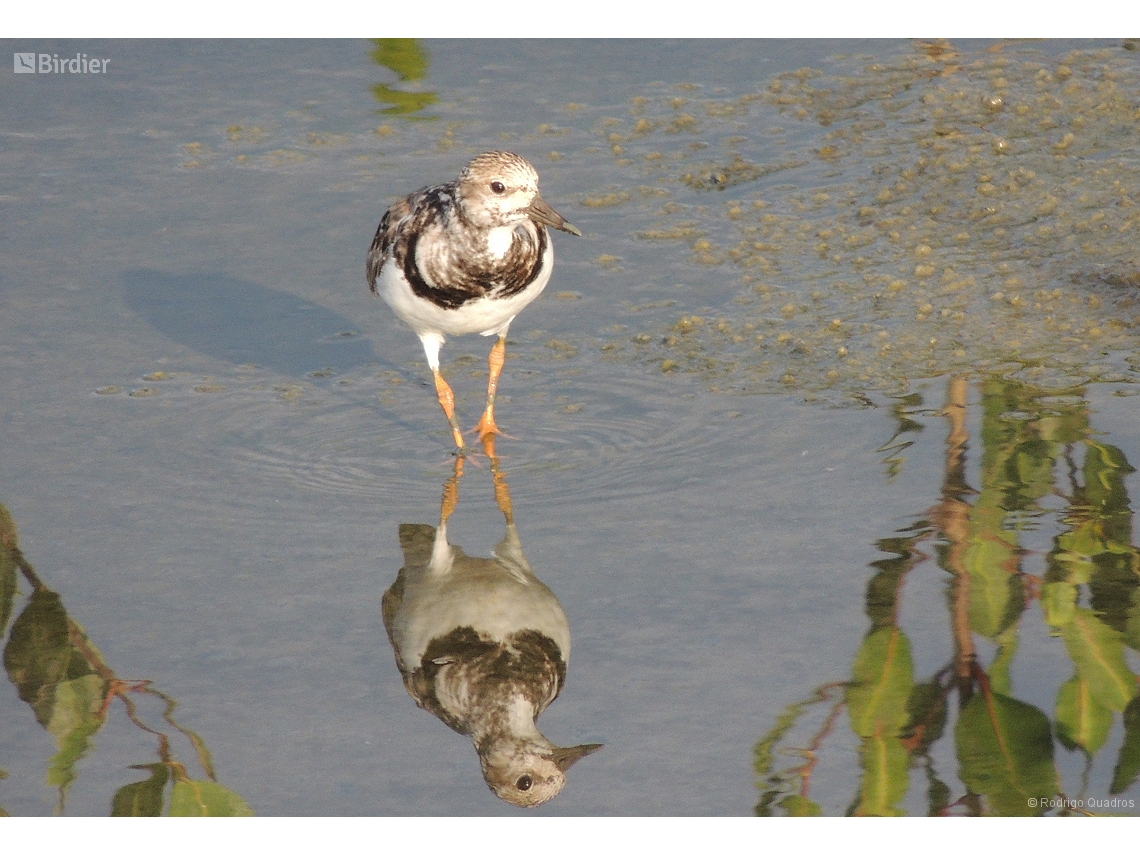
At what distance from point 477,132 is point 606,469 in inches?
172

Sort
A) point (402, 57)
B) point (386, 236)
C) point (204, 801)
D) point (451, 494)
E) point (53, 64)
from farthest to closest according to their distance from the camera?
point (402, 57), point (53, 64), point (386, 236), point (451, 494), point (204, 801)

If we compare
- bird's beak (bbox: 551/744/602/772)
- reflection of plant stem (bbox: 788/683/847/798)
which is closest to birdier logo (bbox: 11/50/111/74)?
bird's beak (bbox: 551/744/602/772)

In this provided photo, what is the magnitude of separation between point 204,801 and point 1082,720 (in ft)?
8.93

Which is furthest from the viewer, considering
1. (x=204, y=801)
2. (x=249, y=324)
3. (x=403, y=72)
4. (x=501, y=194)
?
(x=403, y=72)

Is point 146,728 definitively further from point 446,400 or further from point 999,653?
point 999,653

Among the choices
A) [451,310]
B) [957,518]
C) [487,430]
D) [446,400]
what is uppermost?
[451,310]

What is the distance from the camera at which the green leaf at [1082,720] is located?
4477 millimetres

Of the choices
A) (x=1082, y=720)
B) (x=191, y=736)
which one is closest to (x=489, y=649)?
(x=191, y=736)

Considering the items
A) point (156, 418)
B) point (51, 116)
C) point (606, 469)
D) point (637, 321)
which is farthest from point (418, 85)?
point (606, 469)

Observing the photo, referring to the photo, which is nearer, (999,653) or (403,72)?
(999,653)

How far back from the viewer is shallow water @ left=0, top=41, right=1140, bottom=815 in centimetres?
462

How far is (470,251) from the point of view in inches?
244

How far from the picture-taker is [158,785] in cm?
445

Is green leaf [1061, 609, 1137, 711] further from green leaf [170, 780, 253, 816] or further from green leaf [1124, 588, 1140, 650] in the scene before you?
green leaf [170, 780, 253, 816]
